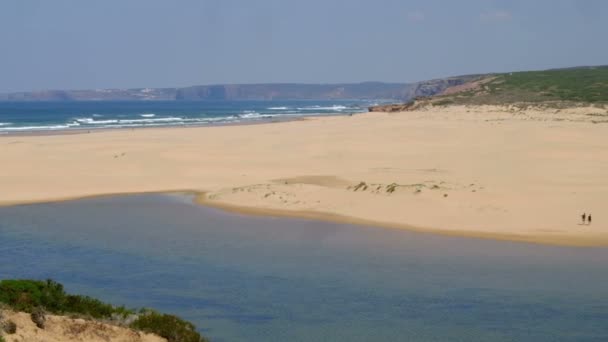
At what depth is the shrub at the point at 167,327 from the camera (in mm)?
10492

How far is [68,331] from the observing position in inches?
389

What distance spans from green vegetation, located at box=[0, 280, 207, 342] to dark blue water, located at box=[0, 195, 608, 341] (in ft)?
4.36

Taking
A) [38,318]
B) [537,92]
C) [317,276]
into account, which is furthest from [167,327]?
[537,92]

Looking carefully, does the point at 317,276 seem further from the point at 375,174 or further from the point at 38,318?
the point at 375,174

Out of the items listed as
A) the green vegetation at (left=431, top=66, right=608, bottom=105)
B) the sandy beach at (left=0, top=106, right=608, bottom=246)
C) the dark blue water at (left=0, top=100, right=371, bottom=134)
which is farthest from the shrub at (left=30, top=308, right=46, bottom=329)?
the green vegetation at (left=431, top=66, right=608, bottom=105)

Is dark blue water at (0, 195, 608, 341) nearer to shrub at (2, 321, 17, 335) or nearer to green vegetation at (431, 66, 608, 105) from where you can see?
shrub at (2, 321, 17, 335)

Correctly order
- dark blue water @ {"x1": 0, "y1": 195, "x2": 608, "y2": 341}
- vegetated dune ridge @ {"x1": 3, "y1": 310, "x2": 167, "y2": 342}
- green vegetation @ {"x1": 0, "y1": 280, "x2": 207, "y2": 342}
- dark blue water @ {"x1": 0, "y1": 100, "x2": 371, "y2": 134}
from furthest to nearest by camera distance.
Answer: dark blue water @ {"x1": 0, "y1": 100, "x2": 371, "y2": 134}, dark blue water @ {"x1": 0, "y1": 195, "x2": 608, "y2": 341}, green vegetation @ {"x1": 0, "y1": 280, "x2": 207, "y2": 342}, vegetated dune ridge @ {"x1": 3, "y1": 310, "x2": 167, "y2": 342}

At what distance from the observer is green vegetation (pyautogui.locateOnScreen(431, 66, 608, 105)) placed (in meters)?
72.9

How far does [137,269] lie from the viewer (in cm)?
1614

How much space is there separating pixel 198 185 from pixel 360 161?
8267mm

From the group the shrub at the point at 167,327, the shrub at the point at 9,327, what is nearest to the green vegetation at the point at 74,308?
the shrub at the point at 167,327

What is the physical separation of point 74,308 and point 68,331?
1.08 m

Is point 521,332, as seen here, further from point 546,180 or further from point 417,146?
point 417,146

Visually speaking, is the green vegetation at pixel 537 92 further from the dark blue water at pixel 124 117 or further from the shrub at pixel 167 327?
the shrub at pixel 167 327
